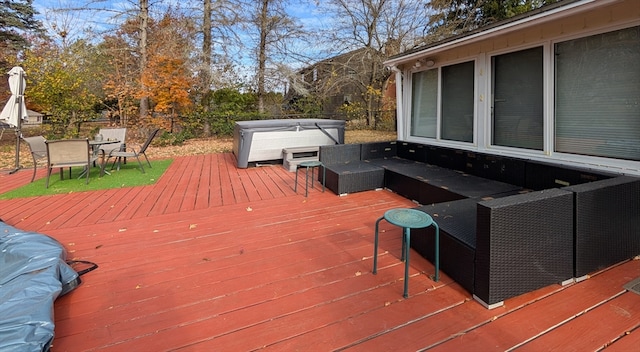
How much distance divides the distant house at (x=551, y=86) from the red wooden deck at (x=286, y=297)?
1.32m

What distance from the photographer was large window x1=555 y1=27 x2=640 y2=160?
2.79 m

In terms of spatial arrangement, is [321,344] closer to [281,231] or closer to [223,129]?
[281,231]

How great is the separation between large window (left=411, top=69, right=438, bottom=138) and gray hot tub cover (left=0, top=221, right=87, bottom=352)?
15.8 ft

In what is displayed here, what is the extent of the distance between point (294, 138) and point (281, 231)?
3746 mm

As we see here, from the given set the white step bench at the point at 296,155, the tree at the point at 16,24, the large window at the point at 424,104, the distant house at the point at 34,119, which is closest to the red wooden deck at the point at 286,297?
the large window at the point at 424,104

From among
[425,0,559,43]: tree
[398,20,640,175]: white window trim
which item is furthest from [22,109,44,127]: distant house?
[425,0,559,43]: tree

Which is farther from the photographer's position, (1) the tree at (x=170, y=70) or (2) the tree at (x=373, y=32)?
(2) the tree at (x=373, y=32)

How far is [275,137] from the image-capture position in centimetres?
653

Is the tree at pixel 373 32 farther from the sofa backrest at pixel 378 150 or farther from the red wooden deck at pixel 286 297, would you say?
the red wooden deck at pixel 286 297

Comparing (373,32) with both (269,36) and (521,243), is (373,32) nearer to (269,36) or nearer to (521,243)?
(269,36)

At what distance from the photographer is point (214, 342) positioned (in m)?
1.63

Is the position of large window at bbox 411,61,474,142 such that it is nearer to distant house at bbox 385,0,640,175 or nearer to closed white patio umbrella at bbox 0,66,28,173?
distant house at bbox 385,0,640,175

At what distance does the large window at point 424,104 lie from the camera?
5104 mm

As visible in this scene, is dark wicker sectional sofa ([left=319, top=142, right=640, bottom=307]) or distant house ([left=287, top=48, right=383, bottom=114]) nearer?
dark wicker sectional sofa ([left=319, top=142, right=640, bottom=307])
